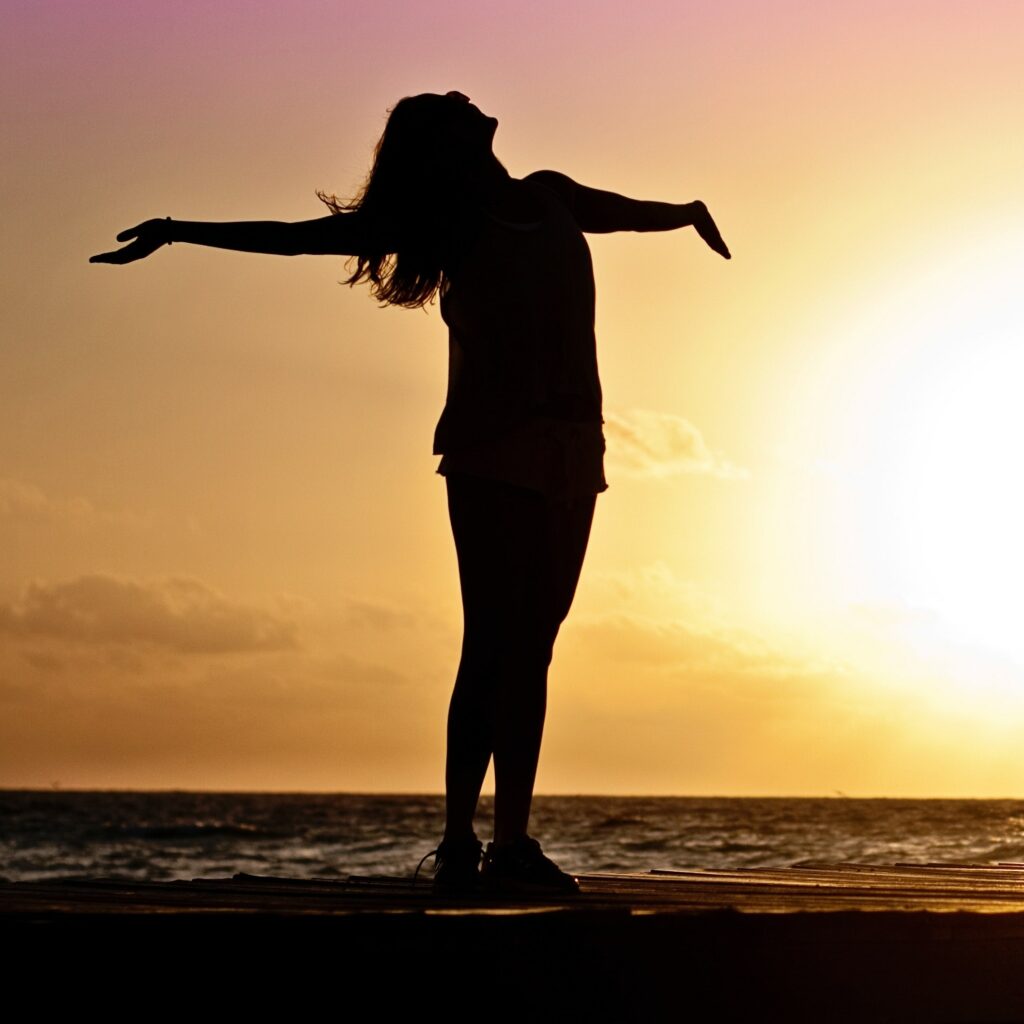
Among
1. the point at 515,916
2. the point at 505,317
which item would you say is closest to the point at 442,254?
the point at 505,317

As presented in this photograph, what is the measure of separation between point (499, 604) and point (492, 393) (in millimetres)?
554

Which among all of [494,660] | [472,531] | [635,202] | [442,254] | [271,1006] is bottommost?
[271,1006]

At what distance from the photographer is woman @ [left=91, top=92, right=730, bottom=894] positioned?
176 inches

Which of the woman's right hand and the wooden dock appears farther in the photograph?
the woman's right hand

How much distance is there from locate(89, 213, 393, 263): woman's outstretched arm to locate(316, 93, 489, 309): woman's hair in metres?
0.08

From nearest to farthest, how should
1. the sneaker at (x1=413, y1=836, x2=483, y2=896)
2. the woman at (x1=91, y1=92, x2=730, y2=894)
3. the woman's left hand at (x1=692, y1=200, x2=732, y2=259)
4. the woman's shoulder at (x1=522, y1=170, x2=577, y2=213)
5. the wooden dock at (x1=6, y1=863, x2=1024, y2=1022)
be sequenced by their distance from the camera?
the wooden dock at (x1=6, y1=863, x2=1024, y2=1022)
the sneaker at (x1=413, y1=836, x2=483, y2=896)
the woman at (x1=91, y1=92, x2=730, y2=894)
the woman's shoulder at (x1=522, y1=170, x2=577, y2=213)
the woman's left hand at (x1=692, y1=200, x2=732, y2=259)

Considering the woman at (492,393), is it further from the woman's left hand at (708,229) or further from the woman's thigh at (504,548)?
the woman's left hand at (708,229)

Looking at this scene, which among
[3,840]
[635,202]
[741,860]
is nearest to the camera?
[635,202]

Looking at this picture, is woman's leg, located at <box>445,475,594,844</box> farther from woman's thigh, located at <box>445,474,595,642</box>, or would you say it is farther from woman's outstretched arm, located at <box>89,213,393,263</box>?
woman's outstretched arm, located at <box>89,213,393,263</box>

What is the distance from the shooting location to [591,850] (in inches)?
1720

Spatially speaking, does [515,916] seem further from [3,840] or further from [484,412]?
[3,840]

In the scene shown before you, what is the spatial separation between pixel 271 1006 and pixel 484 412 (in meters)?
1.97

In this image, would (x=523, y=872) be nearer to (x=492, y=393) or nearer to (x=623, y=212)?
(x=492, y=393)

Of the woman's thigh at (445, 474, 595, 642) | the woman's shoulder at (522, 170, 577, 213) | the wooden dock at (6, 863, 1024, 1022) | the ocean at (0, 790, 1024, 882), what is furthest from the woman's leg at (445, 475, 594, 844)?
the ocean at (0, 790, 1024, 882)
